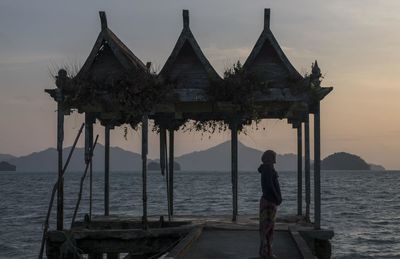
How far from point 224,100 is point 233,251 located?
557 centimetres

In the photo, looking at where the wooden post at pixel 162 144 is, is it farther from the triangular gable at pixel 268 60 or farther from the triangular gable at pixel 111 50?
the triangular gable at pixel 268 60

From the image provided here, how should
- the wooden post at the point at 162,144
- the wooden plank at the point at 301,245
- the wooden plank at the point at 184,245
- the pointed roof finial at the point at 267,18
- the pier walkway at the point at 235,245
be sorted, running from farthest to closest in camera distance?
the wooden post at the point at 162,144 < the pointed roof finial at the point at 267,18 < the pier walkway at the point at 235,245 < the wooden plank at the point at 301,245 < the wooden plank at the point at 184,245

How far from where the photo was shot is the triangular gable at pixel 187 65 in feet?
64.1

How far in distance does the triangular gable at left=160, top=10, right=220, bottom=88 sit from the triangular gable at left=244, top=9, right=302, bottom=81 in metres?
1.19

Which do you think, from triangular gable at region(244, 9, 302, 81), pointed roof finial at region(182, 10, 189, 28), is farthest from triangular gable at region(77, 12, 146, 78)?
triangular gable at region(244, 9, 302, 81)

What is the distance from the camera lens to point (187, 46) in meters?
19.9

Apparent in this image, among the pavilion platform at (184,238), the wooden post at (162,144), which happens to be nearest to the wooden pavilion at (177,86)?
the pavilion platform at (184,238)

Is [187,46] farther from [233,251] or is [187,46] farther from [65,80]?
[233,251]

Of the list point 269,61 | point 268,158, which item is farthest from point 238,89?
point 268,158

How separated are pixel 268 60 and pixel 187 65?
231 cm

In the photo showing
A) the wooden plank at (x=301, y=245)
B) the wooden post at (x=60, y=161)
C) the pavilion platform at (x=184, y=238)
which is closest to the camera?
the wooden plank at (x=301, y=245)

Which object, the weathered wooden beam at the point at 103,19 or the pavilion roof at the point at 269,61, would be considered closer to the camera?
the pavilion roof at the point at 269,61

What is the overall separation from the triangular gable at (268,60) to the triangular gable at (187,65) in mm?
1185

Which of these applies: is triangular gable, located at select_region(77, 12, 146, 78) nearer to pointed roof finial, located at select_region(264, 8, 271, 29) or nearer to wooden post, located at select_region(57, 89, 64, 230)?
wooden post, located at select_region(57, 89, 64, 230)
